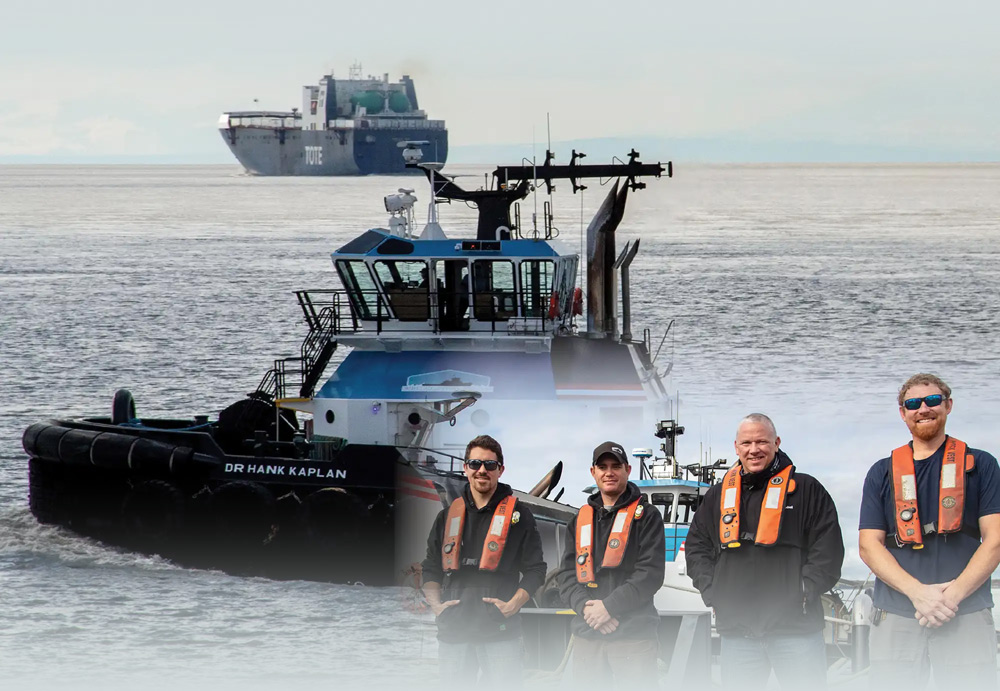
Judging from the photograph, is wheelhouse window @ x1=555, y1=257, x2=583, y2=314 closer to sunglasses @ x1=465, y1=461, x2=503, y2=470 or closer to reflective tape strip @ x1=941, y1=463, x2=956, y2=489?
sunglasses @ x1=465, y1=461, x2=503, y2=470

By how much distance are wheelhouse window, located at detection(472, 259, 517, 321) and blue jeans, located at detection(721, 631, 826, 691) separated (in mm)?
15670

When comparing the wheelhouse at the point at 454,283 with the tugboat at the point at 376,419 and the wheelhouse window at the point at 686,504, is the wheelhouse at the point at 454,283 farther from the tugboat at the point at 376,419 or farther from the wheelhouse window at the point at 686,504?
the wheelhouse window at the point at 686,504

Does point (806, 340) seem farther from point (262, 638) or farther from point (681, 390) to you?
point (262, 638)

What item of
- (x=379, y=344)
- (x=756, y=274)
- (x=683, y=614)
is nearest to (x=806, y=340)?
(x=756, y=274)

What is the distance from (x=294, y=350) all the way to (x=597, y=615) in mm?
41538

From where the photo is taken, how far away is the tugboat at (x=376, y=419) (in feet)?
70.2

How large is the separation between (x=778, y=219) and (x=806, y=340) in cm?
A: 9077

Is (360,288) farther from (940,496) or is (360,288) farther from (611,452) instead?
(940,496)

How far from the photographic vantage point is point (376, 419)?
22.3 m

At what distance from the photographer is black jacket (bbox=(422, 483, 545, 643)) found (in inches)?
337

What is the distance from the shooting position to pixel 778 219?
140500 mm

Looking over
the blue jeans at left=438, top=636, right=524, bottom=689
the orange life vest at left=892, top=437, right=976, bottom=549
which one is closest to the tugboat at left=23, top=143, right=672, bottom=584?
the blue jeans at left=438, top=636, right=524, bottom=689

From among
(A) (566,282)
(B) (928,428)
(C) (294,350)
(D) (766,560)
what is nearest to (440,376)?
(A) (566,282)

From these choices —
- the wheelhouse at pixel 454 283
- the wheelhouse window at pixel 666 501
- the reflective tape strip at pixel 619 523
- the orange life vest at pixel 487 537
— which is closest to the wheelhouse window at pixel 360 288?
the wheelhouse at pixel 454 283
